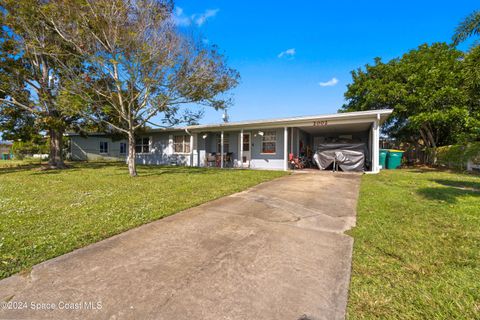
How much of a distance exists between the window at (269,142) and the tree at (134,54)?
451 centimetres

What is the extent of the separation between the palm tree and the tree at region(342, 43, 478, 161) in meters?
7.13

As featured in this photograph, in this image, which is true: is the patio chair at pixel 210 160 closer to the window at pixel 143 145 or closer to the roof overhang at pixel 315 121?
the roof overhang at pixel 315 121

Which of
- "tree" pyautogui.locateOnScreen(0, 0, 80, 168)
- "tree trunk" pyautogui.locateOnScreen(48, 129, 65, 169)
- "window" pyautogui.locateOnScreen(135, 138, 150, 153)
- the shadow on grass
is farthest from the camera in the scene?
"window" pyautogui.locateOnScreen(135, 138, 150, 153)

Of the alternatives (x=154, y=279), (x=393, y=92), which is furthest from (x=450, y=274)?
(x=393, y=92)

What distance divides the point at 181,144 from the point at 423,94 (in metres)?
15.6

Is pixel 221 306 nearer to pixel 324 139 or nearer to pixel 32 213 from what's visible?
pixel 32 213

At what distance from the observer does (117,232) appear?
3148 mm

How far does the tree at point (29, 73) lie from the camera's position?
8891 mm

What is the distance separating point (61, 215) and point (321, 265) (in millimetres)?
4327

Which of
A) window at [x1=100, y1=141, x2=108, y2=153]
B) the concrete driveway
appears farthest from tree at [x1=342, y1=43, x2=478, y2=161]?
window at [x1=100, y1=141, x2=108, y2=153]

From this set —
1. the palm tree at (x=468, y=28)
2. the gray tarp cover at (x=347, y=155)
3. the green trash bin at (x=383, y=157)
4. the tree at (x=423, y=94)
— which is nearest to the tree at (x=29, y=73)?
the gray tarp cover at (x=347, y=155)

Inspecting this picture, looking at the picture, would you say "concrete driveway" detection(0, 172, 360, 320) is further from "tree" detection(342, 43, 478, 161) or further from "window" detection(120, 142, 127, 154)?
"window" detection(120, 142, 127, 154)

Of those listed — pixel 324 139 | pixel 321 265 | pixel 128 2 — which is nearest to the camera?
pixel 321 265

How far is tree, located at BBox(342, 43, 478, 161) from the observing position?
1238 centimetres
